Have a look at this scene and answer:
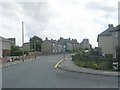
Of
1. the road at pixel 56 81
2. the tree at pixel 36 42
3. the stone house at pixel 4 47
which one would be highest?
the tree at pixel 36 42

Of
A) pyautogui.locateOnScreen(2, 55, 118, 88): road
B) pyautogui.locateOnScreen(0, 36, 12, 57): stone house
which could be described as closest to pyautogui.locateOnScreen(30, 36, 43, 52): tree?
pyautogui.locateOnScreen(0, 36, 12, 57): stone house

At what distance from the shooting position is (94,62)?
36844 millimetres

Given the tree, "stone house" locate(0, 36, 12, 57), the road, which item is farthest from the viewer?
the tree

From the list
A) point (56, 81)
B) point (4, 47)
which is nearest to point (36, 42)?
point (4, 47)

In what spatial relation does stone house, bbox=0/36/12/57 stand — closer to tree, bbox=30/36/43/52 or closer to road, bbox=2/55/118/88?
road, bbox=2/55/118/88

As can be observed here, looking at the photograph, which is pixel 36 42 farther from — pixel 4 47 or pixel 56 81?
pixel 56 81

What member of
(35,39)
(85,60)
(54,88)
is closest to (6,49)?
(85,60)

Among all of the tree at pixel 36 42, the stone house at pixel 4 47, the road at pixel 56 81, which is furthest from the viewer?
the tree at pixel 36 42

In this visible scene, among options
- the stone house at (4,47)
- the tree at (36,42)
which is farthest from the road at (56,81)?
the tree at (36,42)

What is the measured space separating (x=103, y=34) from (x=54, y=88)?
185ft

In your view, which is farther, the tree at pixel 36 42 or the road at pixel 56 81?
the tree at pixel 36 42

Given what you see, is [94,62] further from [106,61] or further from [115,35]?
[115,35]

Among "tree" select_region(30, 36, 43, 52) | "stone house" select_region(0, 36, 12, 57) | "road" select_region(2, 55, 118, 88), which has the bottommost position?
"road" select_region(2, 55, 118, 88)

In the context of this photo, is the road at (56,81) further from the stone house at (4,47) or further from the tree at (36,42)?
the tree at (36,42)
